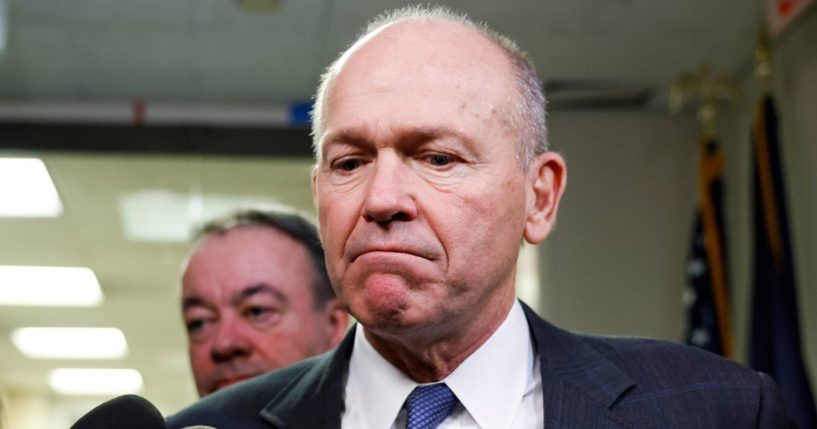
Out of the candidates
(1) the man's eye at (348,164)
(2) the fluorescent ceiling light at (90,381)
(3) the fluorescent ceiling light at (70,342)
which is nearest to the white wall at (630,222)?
(3) the fluorescent ceiling light at (70,342)

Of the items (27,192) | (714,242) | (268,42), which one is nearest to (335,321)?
(268,42)

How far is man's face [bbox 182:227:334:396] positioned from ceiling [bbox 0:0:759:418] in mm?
2288

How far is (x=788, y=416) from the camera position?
1.45 metres

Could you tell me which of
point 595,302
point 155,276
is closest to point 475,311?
point 595,302

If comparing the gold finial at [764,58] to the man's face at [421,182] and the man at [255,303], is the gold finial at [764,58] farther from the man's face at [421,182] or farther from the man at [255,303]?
the man's face at [421,182]

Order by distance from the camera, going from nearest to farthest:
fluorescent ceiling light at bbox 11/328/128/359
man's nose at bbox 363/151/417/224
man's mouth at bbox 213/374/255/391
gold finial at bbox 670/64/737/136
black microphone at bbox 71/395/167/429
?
black microphone at bbox 71/395/167/429 < man's nose at bbox 363/151/417/224 < man's mouth at bbox 213/374/255/391 < gold finial at bbox 670/64/737/136 < fluorescent ceiling light at bbox 11/328/128/359

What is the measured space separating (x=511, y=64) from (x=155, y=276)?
4.77 meters

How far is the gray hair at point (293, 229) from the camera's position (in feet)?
7.54

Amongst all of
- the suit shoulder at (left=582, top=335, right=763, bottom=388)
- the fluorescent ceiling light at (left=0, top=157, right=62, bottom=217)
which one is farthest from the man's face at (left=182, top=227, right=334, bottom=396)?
the fluorescent ceiling light at (left=0, top=157, right=62, bottom=217)

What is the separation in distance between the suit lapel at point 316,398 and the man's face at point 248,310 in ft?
1.96

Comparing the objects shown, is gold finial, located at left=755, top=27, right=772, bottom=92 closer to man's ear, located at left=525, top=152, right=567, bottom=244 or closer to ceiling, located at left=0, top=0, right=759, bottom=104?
ceiling, located at left=0, top=0, right=759, bottom=104

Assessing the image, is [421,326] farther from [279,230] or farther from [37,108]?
[37,108]

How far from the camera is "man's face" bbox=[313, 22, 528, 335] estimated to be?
135cm

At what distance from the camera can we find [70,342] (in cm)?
718
